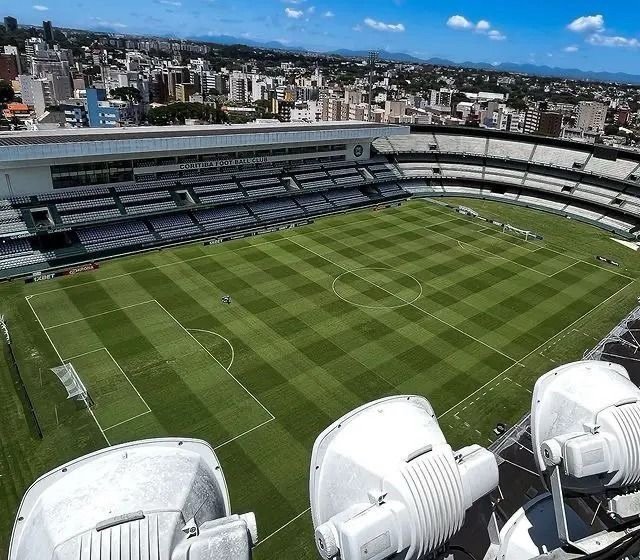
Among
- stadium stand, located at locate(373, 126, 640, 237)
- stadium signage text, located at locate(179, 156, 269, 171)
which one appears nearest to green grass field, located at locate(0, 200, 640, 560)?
stadium signage text, located at locate(179, 156, 269, 171)

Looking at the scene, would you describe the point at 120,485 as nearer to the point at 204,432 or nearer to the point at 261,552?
the point at 261,552

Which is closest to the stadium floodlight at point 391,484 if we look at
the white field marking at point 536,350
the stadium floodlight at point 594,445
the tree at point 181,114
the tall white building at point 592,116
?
the stadium floodlight at point 594,445

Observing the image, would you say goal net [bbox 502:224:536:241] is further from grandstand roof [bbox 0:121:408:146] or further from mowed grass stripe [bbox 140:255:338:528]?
mowed grass stripe [bbox 140:255:338:528]

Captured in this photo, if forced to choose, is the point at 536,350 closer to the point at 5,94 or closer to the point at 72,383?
the point at 72,383

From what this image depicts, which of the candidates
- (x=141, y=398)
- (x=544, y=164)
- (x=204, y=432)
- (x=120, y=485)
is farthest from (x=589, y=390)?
(x=544, y=164)

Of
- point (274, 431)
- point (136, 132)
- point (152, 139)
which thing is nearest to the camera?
point (274, 431)

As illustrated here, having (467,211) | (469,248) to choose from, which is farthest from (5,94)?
(469,248)

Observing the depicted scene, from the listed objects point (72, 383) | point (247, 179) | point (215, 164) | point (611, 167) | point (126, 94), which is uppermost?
point (126, 94)
